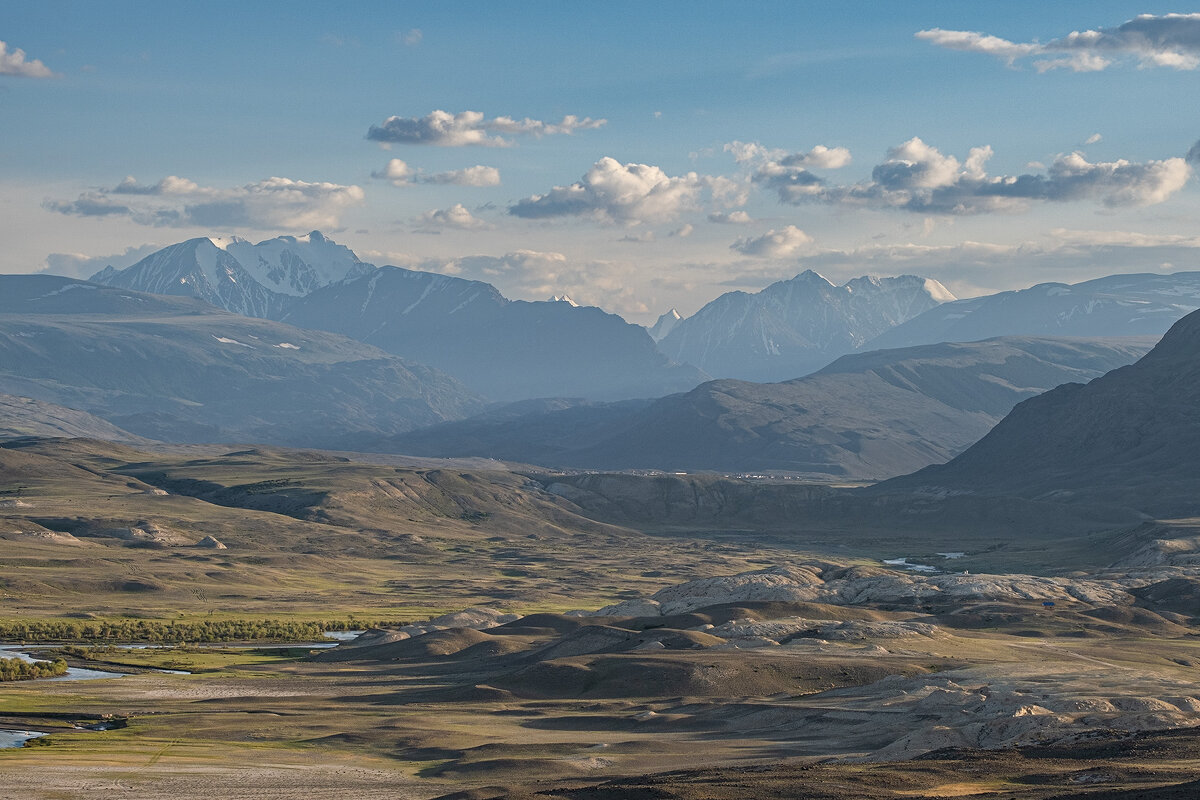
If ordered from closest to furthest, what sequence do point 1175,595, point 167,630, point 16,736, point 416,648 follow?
point 16,736, point 416,648, point 167,630, point 1175,595

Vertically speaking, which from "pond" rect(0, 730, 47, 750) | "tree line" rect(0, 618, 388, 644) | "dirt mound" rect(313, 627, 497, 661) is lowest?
"tree line" rect(0, 618, 388, 644)

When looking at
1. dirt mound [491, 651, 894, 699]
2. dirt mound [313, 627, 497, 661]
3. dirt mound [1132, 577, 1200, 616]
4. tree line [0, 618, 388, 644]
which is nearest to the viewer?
dirt mound [491, 651, 894, 699]

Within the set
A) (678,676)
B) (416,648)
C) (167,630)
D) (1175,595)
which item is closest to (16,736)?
(678,676)

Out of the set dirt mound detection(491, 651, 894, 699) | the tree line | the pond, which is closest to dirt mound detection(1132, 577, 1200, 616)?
dirt mound detection(491, 651, 894, 699)

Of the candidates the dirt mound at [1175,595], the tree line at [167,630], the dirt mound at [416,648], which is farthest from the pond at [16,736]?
the dirt mound at [1175,595]

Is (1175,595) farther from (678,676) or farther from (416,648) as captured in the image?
(416,648)

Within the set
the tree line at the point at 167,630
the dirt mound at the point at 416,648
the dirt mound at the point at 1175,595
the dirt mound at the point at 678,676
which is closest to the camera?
the dirt mound at the point at 678,676

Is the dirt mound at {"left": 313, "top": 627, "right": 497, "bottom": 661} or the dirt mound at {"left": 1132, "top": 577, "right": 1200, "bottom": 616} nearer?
the dirt mound at {"left": 313, "top": 627, "right": 497, "bottom": 661}

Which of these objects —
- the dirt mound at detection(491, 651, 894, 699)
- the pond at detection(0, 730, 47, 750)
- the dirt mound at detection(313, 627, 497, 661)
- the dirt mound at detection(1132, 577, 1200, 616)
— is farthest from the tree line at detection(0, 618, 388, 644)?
the dirt mound at detection(1132, 577, 1200, 616)

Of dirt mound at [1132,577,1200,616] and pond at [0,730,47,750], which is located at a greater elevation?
pond at [0,730,47,750]

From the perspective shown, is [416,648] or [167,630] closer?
[416,648]

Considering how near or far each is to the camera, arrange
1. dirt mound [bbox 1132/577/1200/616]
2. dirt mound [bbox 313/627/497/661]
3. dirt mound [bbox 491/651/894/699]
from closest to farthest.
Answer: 1. dirt mound [bbox 491/651/894/699]
2. dirt mound [bbox 313/627/497/661]
3. dirt mound [bbox 1132/577/1200/616]

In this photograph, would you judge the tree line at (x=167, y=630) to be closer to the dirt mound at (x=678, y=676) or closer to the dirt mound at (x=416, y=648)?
the dirt mound at (x=416, y=648)

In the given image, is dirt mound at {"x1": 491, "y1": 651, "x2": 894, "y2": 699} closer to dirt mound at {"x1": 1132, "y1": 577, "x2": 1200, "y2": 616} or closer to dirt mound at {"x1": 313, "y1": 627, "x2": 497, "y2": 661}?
dirt mound at {"x1": 313, "y1": 627, "x2": 497, "y2": 661}
